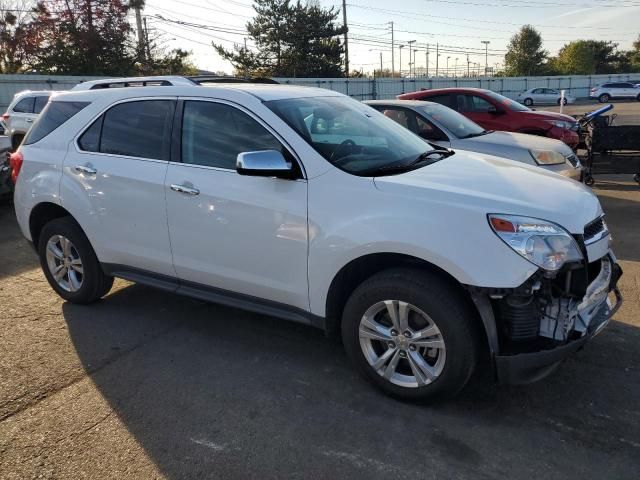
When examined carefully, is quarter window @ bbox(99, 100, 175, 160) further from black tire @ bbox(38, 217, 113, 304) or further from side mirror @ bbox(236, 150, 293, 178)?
side mirror @ bbox(236, 150, 293, 178)

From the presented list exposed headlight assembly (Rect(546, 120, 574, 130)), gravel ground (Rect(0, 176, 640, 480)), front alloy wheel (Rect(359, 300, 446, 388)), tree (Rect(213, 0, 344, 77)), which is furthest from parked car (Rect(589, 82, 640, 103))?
front alloy wheel (Rect(359, 300, 446, 388))

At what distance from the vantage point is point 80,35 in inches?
1154

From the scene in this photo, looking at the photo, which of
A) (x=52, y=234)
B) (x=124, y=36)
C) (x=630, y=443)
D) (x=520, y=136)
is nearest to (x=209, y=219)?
(x=52, y=234)

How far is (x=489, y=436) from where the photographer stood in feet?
9.41

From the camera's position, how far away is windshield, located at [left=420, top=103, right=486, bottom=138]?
7.79m

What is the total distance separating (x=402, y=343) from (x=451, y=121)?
5.61 m

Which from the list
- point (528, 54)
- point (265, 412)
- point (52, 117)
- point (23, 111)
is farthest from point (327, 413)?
point (528, 54)

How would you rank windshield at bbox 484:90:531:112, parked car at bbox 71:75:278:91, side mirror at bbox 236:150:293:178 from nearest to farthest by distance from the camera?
1. side mirror at bbox 236:150:293:178
2. parked car at bbox 71:75:278:91
3. windshield at bbox 484:90:531:112

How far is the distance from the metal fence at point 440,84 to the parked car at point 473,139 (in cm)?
1790

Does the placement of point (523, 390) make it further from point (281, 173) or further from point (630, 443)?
point (281, 173)

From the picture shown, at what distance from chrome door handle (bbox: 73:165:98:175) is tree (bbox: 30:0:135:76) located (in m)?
29.0

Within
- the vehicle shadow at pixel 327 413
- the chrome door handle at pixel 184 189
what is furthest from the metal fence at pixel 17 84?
the vehicle shadow at pixel 327 413

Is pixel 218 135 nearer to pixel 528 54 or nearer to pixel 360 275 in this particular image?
pixel 360 275

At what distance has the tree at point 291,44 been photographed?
47.1 m
